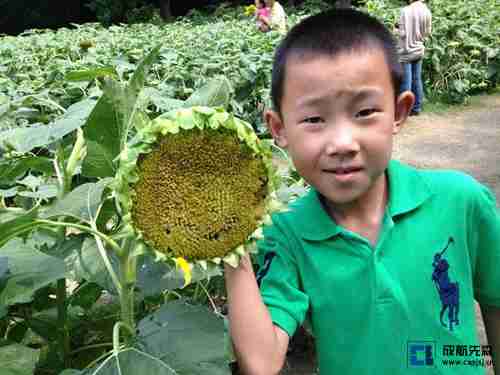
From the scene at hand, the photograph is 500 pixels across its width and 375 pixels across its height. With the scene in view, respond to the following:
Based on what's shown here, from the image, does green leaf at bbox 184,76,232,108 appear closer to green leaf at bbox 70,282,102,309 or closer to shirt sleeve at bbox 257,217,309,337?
shirt sleeve at bbox 257,217,309,337

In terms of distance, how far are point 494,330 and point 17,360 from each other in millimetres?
964

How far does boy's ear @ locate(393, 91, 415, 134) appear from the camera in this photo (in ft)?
4.08

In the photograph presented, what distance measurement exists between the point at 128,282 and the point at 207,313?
0.15 meters

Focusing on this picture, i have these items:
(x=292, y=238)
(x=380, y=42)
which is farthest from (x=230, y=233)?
(x=380, y=42)

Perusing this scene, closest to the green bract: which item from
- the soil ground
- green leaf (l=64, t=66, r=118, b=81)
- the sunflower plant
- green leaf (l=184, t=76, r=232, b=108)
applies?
the sunflower plant

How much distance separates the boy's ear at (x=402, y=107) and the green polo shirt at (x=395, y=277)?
13 centimetres

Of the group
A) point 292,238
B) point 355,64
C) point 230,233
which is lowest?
point 292,238

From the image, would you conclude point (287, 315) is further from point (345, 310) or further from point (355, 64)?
point (355, 64)

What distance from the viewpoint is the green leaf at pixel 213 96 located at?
46.8 inches

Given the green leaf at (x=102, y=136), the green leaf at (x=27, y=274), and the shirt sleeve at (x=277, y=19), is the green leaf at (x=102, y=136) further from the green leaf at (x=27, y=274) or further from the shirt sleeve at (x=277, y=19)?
the shirt sleeve at (x=277, y=19)

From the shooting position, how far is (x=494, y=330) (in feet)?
4.59

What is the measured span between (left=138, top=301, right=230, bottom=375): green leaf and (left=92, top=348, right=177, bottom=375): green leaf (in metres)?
0.01

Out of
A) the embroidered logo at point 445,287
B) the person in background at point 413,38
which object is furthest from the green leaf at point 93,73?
the person in background at point 413,38

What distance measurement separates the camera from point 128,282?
1.14m
